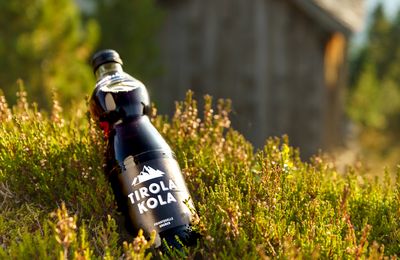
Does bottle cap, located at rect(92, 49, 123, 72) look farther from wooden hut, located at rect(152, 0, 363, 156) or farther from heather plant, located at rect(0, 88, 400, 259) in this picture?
wooden hut, located at rect(152, 0, 363, 156)

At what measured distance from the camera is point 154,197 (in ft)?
12.8

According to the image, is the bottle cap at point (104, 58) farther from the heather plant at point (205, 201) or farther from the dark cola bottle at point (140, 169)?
the heather plant at point (205, 201)

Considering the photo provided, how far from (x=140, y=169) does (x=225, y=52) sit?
11.2 m

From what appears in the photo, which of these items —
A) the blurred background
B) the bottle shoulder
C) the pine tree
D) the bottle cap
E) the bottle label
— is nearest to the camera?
the bottle label

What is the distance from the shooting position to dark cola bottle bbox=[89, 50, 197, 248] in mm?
3893

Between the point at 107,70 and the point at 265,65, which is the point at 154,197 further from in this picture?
the point at 265,65

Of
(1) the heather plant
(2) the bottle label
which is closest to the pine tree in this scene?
(1) the heather plant

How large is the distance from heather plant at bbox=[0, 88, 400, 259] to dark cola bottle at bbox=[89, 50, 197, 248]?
0.42 ft

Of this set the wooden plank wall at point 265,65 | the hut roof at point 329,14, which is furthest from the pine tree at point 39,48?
the hut roof at point 329,14

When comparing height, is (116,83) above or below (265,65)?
below

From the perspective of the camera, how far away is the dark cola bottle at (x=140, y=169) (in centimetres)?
389

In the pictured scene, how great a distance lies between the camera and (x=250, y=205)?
3979 mm

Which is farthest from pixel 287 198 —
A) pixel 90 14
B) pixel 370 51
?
pixel 370 51

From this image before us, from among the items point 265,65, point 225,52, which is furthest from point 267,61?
point 225,52
